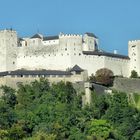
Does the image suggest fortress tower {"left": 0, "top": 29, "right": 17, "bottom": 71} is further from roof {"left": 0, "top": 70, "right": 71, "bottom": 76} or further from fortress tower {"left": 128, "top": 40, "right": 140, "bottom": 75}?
fortress tower {"left": 128, "top": 40, "right": 140, "bottom": 75}

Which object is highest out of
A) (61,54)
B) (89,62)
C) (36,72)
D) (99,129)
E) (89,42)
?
(89,42)

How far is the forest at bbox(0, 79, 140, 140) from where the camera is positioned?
84.7 m

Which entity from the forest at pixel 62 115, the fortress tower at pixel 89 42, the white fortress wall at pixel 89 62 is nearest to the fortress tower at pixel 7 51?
the white fortress wall at pixel 89 62

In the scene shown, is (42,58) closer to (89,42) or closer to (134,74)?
(89,42)

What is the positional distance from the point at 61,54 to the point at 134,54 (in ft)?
26.3

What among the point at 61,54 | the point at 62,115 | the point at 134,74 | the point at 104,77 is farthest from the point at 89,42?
the point at 62,115

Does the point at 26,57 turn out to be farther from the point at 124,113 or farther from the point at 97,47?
the point at 124,113

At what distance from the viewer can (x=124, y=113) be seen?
89562 mm

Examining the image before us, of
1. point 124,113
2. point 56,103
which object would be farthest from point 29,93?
point 124,113

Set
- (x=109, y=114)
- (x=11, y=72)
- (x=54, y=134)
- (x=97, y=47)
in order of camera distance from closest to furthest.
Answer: (x=54, y=134) → (x=109, y=114) → (x=11, y=72) → (x=97, y=47)

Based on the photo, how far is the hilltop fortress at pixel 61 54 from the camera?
99.8 metres

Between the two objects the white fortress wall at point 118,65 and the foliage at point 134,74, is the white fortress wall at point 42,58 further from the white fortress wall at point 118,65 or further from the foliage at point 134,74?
the foliage at point 134,74

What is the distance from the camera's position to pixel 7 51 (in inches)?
4021

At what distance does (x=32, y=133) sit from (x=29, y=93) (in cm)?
755
